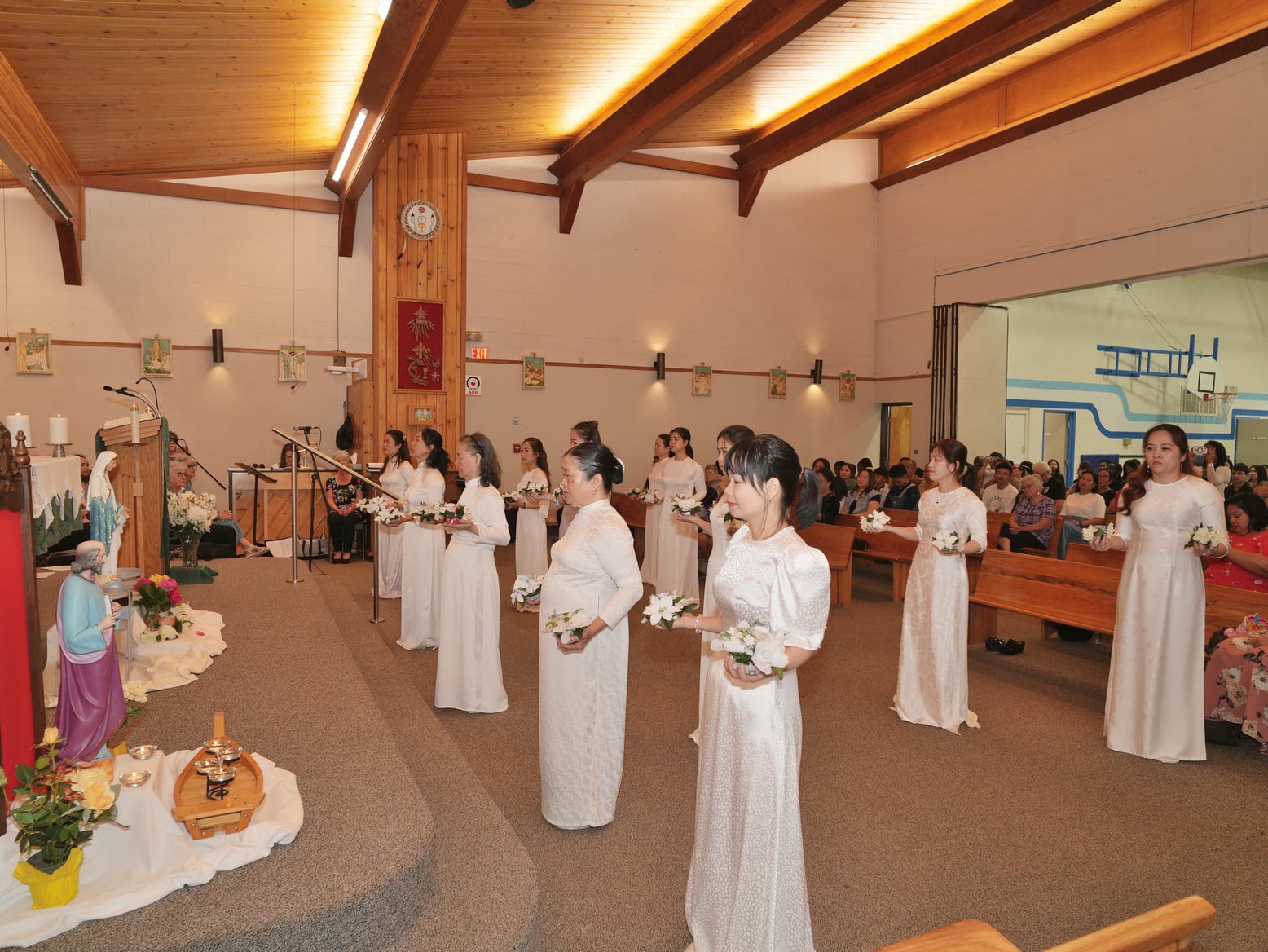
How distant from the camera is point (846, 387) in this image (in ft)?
56.1

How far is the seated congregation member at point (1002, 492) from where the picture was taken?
11406 mm

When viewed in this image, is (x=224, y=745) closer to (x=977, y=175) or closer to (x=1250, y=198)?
(x=1250, y=198)

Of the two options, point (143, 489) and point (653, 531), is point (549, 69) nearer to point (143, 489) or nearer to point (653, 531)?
point (653, 531)

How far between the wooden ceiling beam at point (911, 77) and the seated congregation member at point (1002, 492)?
16.6ft

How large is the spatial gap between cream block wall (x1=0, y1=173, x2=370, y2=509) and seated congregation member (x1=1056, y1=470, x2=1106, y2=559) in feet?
32.3

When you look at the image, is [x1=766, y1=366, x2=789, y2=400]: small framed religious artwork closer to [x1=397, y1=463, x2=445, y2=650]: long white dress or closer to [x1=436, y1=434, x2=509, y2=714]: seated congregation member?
[x1=397, y1=463, x2=445, y2=650]: long white dress

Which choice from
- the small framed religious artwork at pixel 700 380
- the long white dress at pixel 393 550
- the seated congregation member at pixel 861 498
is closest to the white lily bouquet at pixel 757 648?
the long white dress at pixel 393 550

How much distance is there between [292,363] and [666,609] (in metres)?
11.1

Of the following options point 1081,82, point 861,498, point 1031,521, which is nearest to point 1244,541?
point 1031,521

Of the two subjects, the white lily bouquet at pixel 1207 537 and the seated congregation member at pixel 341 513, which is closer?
the white lily bouquet at pixel 1207 537

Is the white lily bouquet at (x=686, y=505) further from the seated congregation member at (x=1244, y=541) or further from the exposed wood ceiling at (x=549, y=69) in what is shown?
the exposed wood ceiling at (x=549, y=69)

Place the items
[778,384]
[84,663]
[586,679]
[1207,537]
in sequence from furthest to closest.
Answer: [778,384] < [1207,537] < [586,679] < [84,663]

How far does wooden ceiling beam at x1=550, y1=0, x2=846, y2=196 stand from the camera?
8789mm

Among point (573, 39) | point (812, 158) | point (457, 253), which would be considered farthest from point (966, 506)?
point (812, 158)
